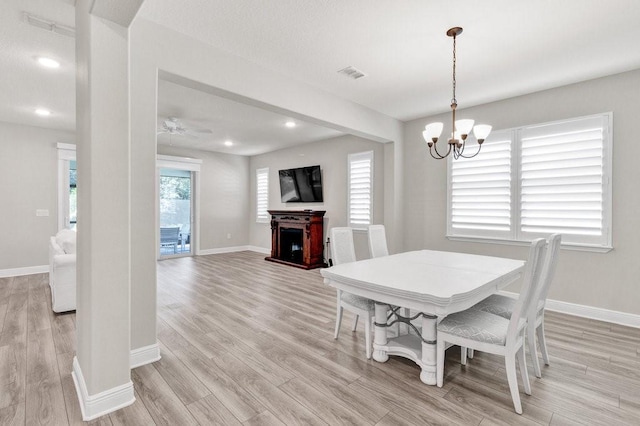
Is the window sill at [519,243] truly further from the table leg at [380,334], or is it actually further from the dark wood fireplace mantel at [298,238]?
the dark wood fireplace mantel at [298,238]

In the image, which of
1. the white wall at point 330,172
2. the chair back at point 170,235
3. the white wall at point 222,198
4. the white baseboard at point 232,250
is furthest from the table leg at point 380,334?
the chair back at point 170,235

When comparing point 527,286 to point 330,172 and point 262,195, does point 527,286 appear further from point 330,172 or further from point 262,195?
point 262,195

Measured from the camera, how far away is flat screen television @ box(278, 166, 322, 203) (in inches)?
261

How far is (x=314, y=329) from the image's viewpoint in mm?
3094

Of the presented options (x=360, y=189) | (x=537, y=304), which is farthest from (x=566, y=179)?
(x=360, y=189)

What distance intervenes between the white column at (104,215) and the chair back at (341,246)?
1.81 m

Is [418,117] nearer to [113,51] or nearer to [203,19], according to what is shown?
[203,19]

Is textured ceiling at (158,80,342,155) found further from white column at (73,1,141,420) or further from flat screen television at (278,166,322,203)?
white column at (73,1,141,420)

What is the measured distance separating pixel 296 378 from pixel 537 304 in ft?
6.03

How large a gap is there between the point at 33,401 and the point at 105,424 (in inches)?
25.2

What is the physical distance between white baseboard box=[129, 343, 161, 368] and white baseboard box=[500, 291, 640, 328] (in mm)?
3609

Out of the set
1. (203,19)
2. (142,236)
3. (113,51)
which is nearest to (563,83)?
(203,19)

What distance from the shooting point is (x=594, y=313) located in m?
3.43

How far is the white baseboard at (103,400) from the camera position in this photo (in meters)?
1.77
